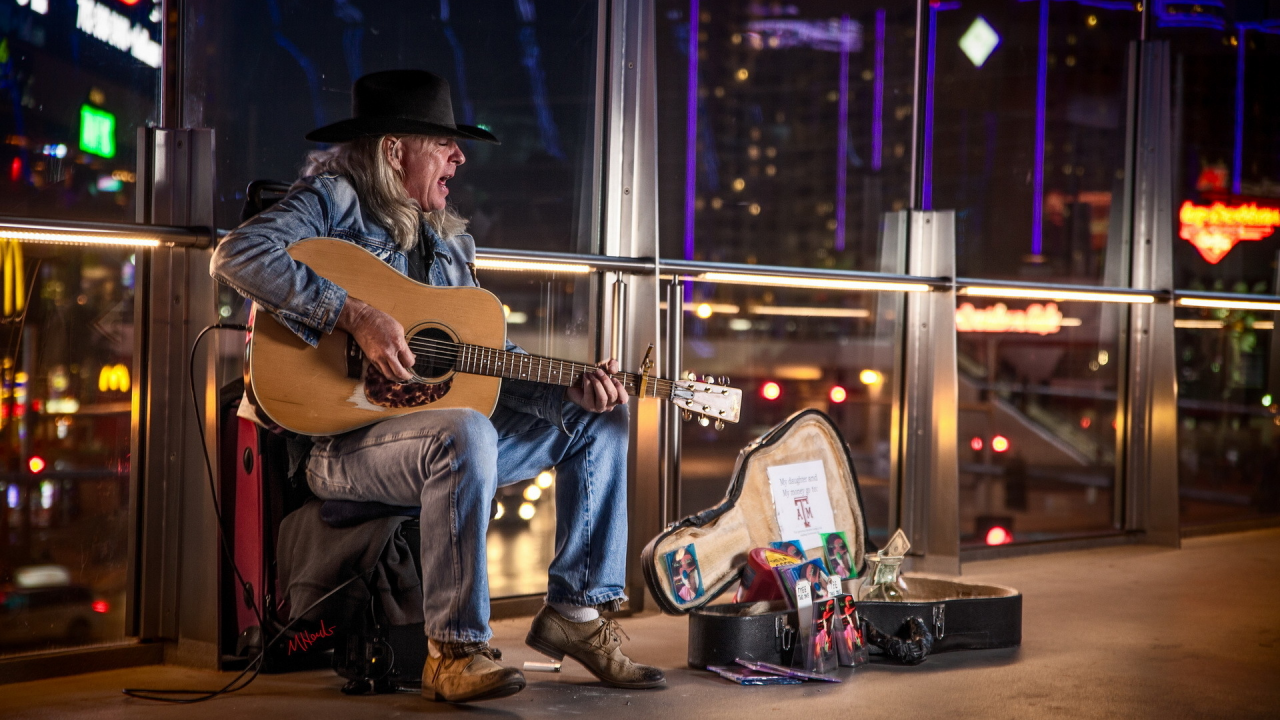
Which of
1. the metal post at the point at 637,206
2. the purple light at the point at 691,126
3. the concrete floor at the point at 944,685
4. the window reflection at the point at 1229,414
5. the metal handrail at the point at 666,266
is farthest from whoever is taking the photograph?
the window reflection at the point at 1229,414

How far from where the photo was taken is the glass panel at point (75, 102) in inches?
102

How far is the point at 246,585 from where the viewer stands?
243 cm

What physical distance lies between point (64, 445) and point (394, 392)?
3.15 feet

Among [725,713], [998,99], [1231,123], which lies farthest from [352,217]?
[1231,123]

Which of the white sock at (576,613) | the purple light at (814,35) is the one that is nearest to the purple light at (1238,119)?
the purple light at (814,35)

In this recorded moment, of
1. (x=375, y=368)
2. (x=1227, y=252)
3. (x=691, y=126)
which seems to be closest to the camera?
(x=375, y=368)

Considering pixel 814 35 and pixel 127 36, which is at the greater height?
pixel 814 35

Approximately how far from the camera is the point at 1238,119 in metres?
5.44

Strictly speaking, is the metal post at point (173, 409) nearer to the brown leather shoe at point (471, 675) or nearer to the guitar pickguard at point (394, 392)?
the guitar pickguard at point (394, 392)

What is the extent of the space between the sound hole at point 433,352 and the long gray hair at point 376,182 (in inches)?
9.3

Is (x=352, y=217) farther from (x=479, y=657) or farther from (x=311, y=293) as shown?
(x=479, y=657)

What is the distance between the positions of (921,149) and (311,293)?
274 centimetres

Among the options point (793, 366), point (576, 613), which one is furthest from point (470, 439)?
point (793, 366)

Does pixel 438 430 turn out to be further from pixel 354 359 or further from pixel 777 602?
pixel 777 602
